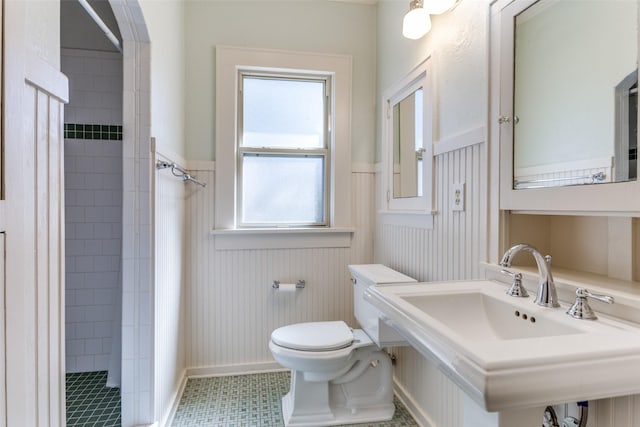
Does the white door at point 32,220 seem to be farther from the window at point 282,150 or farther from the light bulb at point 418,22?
the window at point 282,150

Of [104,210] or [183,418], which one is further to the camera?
[104,210]

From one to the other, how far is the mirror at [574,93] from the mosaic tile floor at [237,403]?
4.87 ft

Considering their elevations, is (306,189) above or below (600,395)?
above

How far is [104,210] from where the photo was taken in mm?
2133

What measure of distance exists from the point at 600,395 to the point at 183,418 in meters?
1.86

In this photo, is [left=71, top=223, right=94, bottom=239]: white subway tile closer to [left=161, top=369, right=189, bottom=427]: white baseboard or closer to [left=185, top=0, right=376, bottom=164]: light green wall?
[left=185, top=0, right=376, bottom=164]: light green wall

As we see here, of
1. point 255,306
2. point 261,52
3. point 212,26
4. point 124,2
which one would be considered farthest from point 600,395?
point 212,26

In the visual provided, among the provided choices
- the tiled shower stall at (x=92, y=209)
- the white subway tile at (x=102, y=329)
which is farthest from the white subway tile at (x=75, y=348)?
the white subway tile at (x=102, y=329)

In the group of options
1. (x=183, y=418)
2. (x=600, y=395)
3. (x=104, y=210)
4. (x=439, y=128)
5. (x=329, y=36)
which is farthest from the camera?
(x=329, y=36)

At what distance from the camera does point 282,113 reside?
237 cm

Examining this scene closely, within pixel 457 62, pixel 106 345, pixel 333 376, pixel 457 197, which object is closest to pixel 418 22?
pixel 457 62

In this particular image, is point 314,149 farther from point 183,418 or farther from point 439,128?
point 183,418

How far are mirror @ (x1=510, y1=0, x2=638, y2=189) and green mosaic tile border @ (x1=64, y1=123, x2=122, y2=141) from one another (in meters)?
2.20

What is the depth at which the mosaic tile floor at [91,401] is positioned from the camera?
5.36ft
